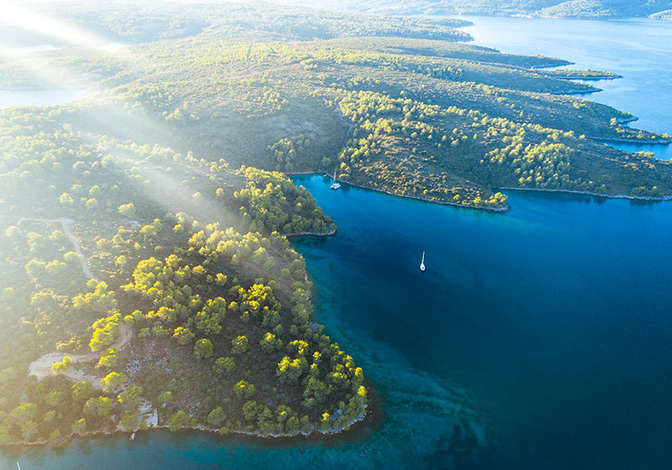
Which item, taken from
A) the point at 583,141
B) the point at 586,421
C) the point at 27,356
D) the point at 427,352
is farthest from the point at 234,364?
the point at 583,141

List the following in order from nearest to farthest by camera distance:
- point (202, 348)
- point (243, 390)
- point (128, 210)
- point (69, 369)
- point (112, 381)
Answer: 1. point (112, 381)
2. point (69, 369)
3. point (243, 390)
4. point (202, 348)
5. point (128, 210)

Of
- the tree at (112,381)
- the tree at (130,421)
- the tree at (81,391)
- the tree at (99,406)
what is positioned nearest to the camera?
the tree at (99,406)

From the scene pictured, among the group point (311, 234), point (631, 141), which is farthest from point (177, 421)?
point (631, 141)

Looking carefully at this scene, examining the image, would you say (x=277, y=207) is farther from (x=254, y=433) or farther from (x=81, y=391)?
(x=81, y=391)

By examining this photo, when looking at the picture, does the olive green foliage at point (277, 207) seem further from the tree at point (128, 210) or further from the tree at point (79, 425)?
the tree at point (79, 425)

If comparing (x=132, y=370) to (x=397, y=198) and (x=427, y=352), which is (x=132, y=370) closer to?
(x=427, y=352)

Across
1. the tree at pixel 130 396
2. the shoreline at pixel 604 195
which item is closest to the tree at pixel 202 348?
the tree at pixel 130 396

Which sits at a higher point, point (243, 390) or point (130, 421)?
point (243, 390)

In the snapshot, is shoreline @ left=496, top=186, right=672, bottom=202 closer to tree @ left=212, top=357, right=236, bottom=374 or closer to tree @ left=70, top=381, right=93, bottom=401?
tree @ left=212, top=357, right=236, bottom=374

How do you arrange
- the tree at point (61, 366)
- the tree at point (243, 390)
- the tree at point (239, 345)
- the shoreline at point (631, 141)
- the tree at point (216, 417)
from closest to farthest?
the tree at point (61, 366)
the tree at point (216, 417)
the tree at point (243, 390)
the tree at point (239, 345)
the shoreline at point (631, 141)

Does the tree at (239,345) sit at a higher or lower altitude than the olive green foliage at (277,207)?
lower

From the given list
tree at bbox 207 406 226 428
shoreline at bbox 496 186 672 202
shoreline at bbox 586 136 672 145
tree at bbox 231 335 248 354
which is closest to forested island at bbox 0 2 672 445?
tree at bbox 207 406 226 428
